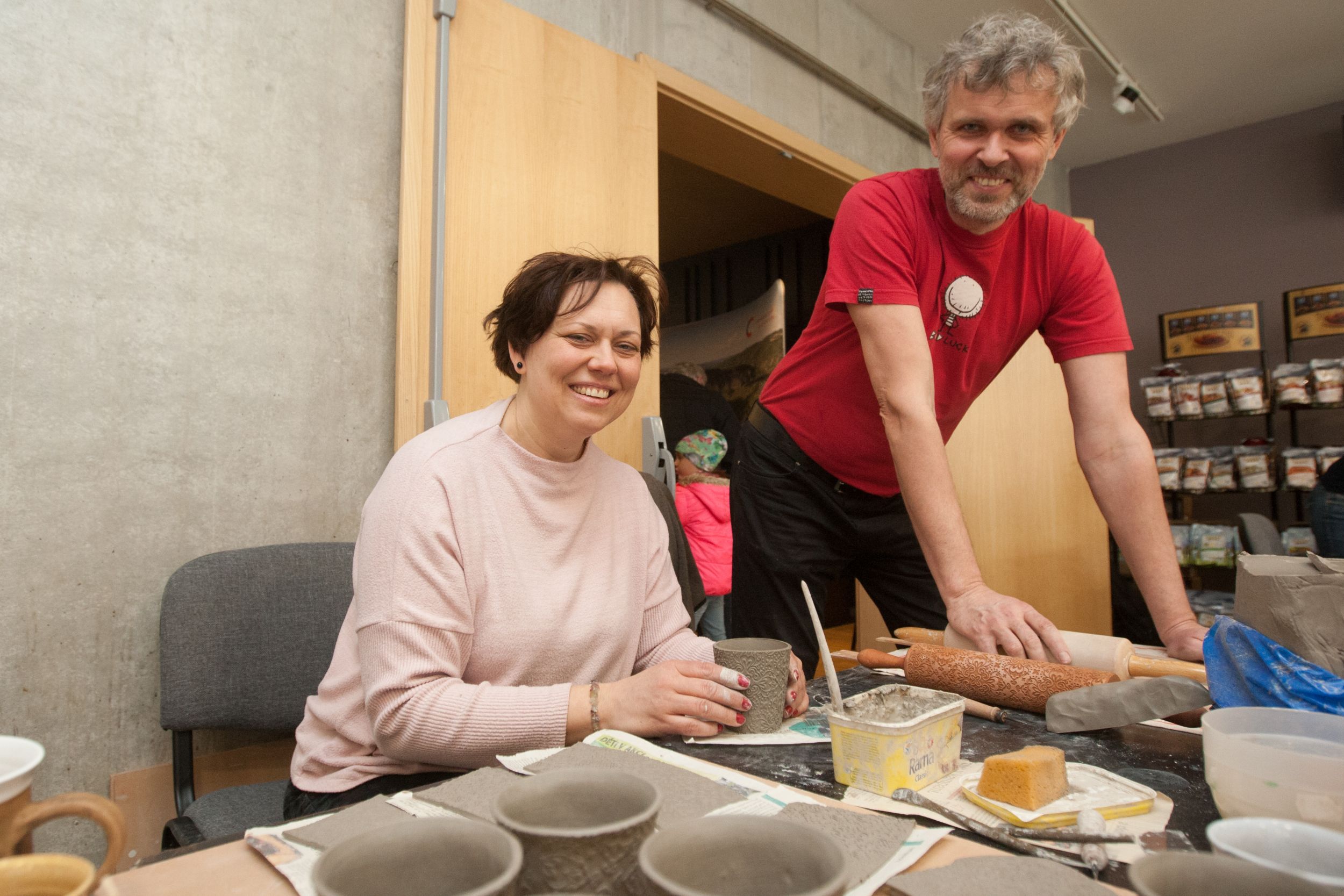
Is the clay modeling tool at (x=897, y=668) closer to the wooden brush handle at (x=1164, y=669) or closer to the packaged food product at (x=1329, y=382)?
the wooden brush handle at (x=1164, y=669)

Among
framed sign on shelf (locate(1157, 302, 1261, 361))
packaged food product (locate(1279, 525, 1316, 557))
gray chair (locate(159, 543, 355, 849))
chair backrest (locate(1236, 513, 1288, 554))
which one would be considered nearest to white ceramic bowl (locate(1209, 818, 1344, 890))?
gray chair (locate(159, 543, 355, 849))

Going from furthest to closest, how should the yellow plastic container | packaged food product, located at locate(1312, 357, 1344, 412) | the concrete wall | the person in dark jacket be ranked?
packaged food product, located at locate(1312, 357, 1344, 412)
the person in dark jacket
the concrete wall
the yellow plastic container

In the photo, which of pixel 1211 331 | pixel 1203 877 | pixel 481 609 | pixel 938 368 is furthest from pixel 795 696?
pixel 1211 331

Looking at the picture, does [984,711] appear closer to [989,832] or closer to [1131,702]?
[1131,702]

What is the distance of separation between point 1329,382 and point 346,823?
561 cm

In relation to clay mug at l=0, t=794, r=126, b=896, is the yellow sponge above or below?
below

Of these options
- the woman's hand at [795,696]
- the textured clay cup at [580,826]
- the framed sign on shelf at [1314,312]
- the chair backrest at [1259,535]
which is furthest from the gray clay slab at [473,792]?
the framed sign on shelf at [1314,312]

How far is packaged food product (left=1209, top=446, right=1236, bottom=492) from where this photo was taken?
4824 millimetres

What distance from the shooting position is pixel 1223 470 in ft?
15.9

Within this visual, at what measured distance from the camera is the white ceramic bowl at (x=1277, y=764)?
1.87 ft

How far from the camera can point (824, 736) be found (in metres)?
0.94

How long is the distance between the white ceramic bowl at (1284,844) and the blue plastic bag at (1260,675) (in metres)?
0.43

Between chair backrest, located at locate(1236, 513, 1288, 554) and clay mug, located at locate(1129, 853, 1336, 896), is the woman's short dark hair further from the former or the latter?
chair backrest, located at locate(1236, 513, 1288, 554)

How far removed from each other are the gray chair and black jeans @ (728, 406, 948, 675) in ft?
2.61
